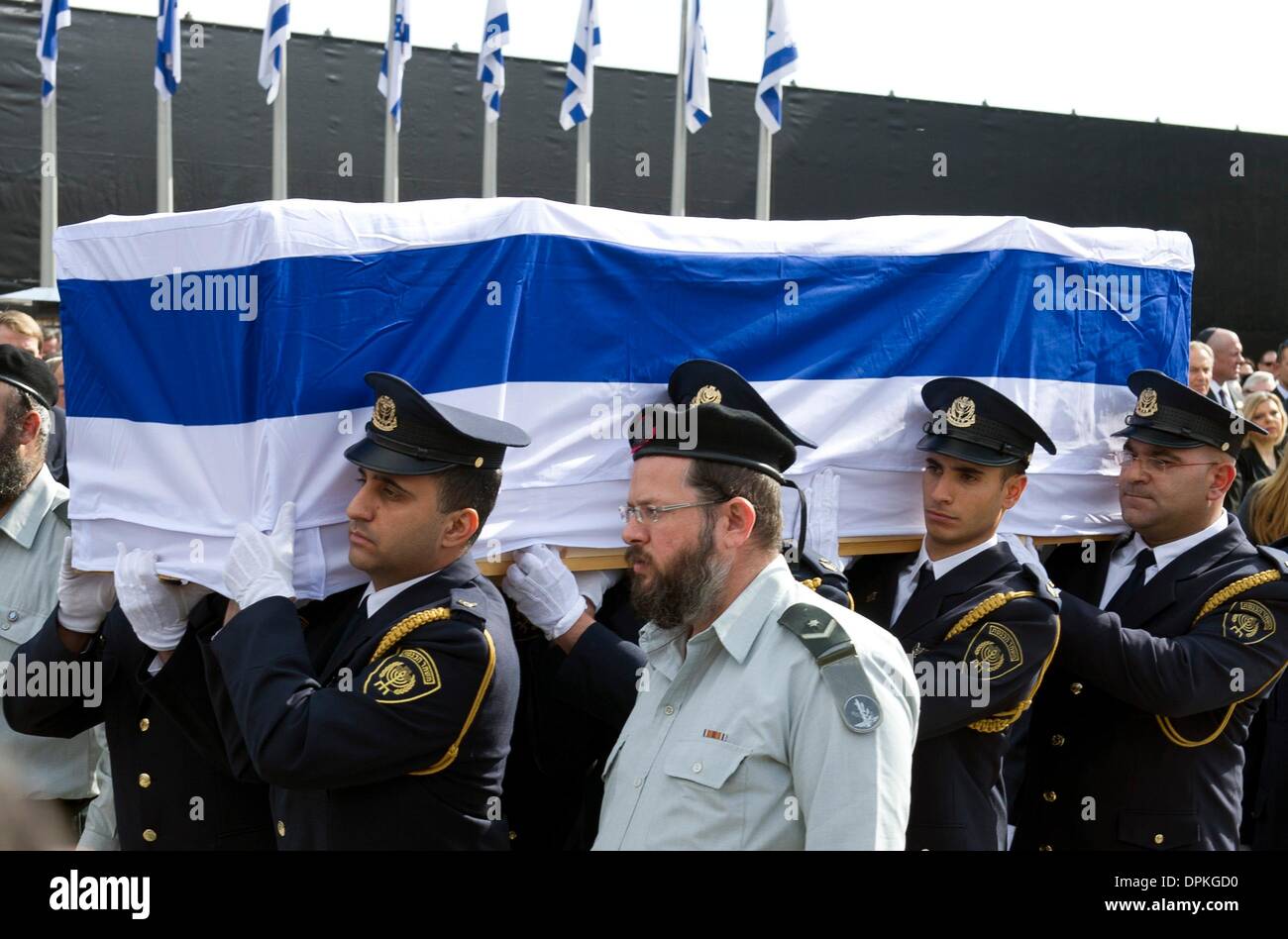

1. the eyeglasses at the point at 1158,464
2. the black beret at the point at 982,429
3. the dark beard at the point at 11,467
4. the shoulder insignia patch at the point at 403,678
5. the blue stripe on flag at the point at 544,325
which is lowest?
the shoulder insignia patch at the point at 403,678

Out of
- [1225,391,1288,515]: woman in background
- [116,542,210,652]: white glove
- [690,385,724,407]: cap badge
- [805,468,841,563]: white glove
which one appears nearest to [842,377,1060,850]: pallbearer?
[805,468,841,563]: white glove

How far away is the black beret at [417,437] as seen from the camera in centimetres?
314

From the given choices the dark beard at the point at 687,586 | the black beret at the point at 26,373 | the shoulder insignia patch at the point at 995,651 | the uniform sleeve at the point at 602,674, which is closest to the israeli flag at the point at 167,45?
the black beret at the point at 26,373

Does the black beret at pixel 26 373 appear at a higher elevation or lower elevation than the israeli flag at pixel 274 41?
lower

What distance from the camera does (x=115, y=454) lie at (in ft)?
12.0

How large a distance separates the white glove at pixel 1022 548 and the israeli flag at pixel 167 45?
1190cm

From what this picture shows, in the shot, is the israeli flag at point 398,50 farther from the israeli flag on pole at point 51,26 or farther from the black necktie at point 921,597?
the black necktie at point 921,597

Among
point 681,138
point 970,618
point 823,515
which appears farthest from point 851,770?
point 681,138

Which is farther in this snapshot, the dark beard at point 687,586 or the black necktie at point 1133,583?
the black necktie at point 1133,583

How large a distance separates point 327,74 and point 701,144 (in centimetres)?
459

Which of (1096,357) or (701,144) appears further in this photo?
(701,144)
